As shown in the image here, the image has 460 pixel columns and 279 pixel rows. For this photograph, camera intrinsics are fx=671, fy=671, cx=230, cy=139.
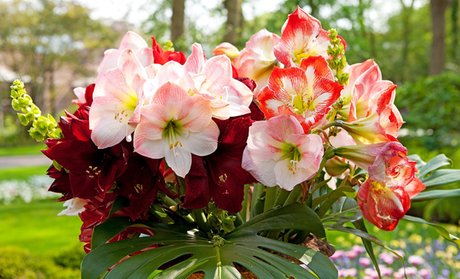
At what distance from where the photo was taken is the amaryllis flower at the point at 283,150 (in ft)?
2.71

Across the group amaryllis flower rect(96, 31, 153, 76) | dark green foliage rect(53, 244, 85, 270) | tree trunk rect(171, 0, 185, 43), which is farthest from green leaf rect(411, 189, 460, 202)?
tree trunk rect(171, 0, 185, 43)

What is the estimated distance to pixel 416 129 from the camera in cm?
798

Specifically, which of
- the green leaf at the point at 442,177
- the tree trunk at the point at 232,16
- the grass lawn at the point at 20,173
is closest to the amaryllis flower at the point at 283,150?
the green leaf at the point at 442,177

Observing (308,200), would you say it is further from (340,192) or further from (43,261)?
(43,261)

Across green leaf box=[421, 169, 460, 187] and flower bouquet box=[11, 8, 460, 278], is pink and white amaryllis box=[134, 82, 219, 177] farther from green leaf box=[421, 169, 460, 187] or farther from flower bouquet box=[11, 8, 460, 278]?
green leaf box=[421, 169, 460, 187]

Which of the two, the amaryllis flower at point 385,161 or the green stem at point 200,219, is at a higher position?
the amaryllis flower at point 385,161

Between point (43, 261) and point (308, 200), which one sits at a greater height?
point (308, 200)

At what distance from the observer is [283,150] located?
85 cm

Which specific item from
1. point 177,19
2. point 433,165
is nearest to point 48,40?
point 177,19

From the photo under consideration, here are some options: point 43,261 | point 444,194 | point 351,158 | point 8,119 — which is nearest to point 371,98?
point 351,158

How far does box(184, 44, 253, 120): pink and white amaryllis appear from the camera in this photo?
84 cm

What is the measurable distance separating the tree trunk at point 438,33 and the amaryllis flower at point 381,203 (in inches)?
490

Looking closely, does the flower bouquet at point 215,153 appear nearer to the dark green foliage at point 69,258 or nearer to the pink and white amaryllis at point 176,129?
the pink and white amaryllis at point 176,129

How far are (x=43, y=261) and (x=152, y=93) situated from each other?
120 inches
